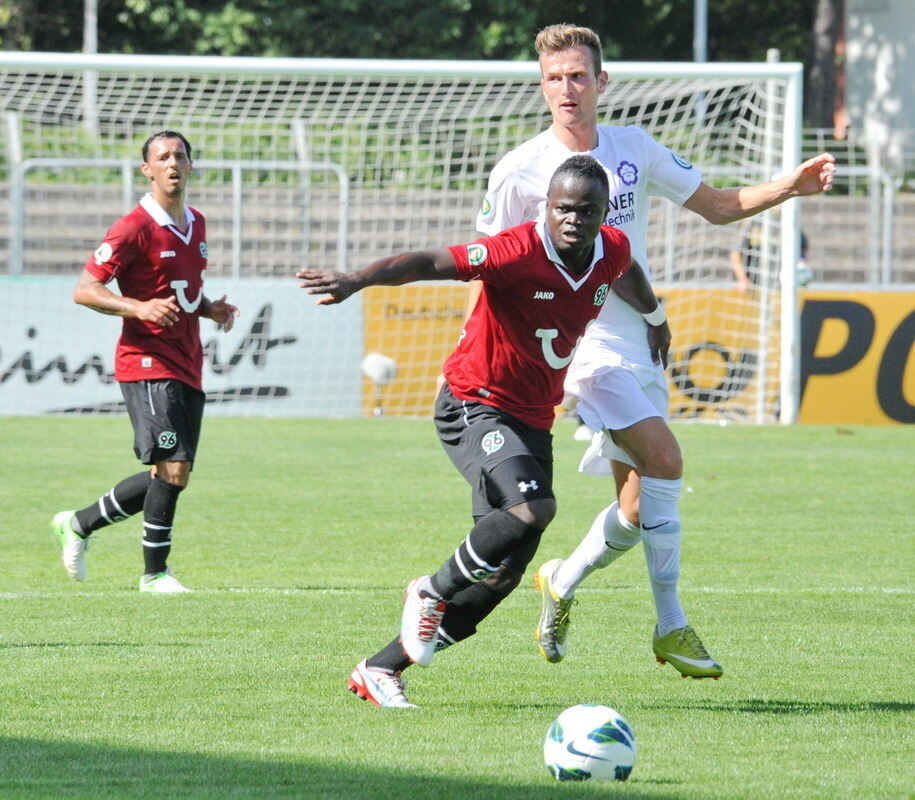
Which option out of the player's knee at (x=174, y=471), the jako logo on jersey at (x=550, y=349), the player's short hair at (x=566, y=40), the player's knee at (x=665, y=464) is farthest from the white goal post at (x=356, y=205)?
the jako logo on jersey at (x=550, y=349)

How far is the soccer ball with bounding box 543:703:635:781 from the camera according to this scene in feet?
14.6

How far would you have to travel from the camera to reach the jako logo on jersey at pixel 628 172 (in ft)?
→ 20.7

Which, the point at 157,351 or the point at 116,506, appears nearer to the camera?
the point at 157,351

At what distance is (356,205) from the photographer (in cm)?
1912

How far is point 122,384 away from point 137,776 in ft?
13.0

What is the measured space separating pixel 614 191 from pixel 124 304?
2610 mm

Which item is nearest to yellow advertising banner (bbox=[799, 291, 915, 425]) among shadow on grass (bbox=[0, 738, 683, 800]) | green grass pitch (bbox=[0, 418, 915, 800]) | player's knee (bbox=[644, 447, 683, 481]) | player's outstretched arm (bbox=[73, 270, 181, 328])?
green grass pitch (bbox=[0, 418, 915, 800])

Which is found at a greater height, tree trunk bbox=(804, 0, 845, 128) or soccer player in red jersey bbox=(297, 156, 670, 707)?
tree trunk bbox=(804, 0, 845, 128)

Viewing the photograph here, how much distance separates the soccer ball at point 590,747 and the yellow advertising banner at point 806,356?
1224 cm

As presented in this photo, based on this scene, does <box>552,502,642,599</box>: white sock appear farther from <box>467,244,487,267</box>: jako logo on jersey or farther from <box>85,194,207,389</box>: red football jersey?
<box>85,194,207,389</box>: red football jersey

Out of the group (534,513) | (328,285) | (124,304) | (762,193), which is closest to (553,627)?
(534,513)

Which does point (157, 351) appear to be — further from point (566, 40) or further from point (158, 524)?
point (566, 40)

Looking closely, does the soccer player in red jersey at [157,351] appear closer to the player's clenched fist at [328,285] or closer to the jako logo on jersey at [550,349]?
the jako logo on jersey at [550,349]

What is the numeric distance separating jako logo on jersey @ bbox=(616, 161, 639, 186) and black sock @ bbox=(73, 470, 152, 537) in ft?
10.4
